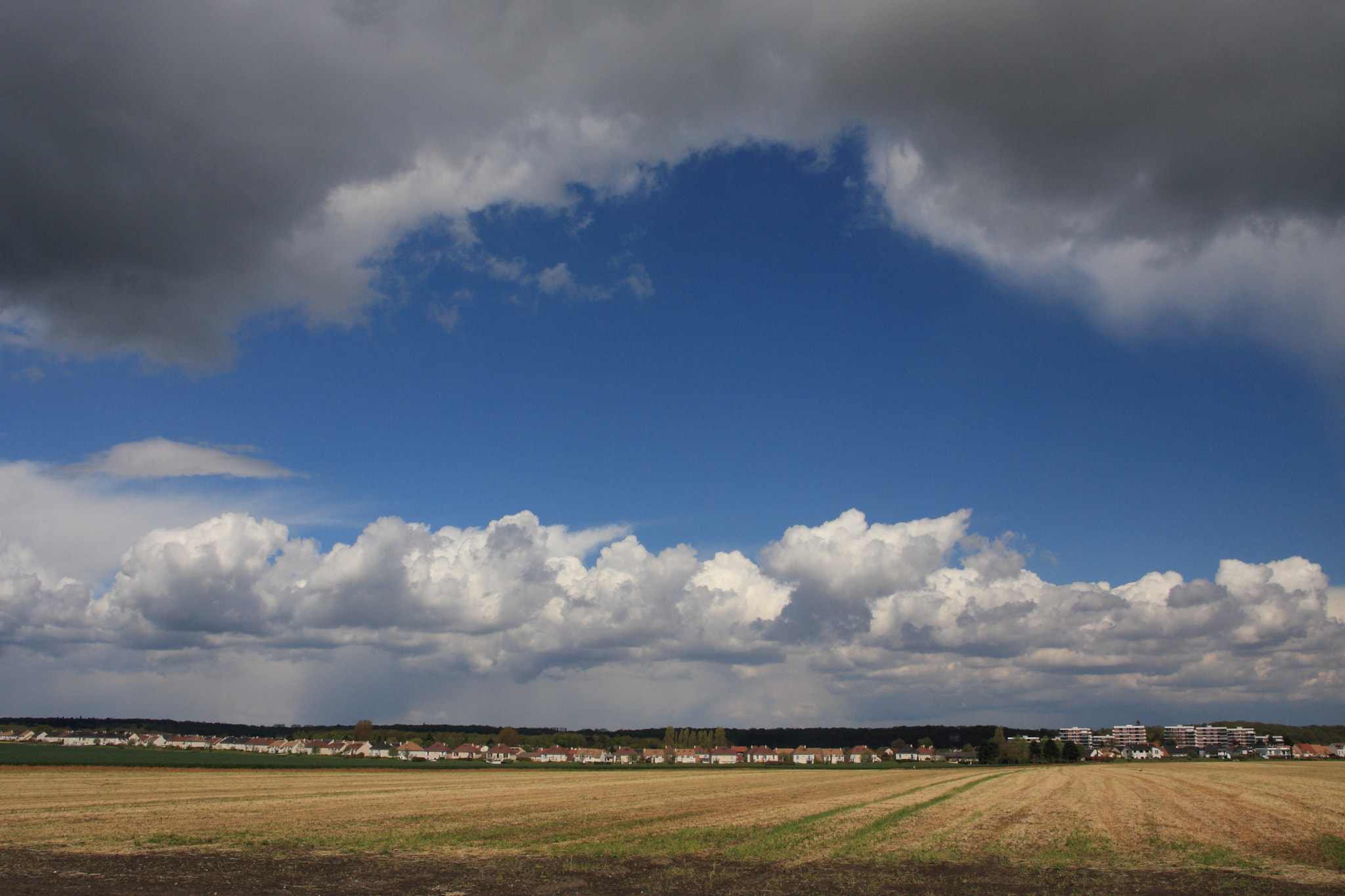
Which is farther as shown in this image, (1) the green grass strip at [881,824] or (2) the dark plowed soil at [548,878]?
(1) the green grass strip at [881,824]

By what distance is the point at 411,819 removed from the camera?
124 ft

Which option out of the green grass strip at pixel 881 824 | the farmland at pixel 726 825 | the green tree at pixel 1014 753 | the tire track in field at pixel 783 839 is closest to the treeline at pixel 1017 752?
the green tree at pixel 1014 753

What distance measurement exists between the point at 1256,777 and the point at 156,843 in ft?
328

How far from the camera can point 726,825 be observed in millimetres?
35156

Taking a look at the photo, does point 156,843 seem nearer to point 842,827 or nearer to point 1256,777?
point 842,827

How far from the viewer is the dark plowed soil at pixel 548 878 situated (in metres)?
20.0

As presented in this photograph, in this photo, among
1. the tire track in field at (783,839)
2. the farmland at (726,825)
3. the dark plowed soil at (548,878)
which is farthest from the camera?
the tire track in field at (783,839)

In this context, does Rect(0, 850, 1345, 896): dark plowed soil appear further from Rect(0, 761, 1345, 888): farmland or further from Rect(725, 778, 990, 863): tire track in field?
Rect(725, 778, 990, 863): tire track in field

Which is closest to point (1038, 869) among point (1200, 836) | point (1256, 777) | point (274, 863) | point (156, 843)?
point (1200, 836)

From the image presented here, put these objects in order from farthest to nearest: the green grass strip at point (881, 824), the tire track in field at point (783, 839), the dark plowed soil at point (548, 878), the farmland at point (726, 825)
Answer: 1. the green grass strip at point (881, 824)
2. the tire track in field at point (783, 839)
3. the farmland at point (726, 825)
4. the dark plowed soil at point (548, 878)

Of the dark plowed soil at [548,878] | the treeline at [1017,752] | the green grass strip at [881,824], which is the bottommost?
the treeline at [1017,752]

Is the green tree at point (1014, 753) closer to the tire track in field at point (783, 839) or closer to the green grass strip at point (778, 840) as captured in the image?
the tire track in field at point (783, 839)

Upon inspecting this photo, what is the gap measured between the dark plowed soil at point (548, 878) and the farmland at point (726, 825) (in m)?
0.76

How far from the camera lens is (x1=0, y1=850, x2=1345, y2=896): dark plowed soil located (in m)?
20.0
